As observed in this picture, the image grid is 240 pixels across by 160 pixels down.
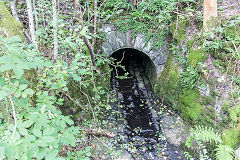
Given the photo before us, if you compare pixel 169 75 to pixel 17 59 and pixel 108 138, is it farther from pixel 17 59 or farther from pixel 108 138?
pixel 17 59

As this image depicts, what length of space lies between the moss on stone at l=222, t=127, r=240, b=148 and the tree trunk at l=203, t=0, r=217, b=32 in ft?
8.29

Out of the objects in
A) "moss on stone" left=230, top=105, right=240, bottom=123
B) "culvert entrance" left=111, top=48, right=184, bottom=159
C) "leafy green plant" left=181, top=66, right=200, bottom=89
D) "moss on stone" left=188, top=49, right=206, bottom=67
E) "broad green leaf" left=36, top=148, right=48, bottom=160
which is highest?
"moss on stone" left=188, top=49, right=206, bottom=67

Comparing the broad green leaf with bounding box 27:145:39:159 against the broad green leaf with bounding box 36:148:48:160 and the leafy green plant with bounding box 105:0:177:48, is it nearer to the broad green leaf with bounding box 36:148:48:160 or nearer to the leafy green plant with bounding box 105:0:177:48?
the broad green leaf with bounding box 36:148:48:160

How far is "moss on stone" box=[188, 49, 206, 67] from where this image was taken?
180 inches

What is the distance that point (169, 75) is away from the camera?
5.72 metres

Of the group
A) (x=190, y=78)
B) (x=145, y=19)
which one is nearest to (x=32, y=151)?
(x=190, y=78)

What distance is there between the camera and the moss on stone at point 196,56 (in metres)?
4.57

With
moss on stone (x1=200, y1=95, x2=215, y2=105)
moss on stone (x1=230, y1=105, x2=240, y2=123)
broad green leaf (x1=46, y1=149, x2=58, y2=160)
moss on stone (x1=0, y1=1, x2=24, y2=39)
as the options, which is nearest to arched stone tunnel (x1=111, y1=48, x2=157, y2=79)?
moss on stone (x1=200, y1=95, x2=215, y2=105)

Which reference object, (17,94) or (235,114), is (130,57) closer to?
(235,114)

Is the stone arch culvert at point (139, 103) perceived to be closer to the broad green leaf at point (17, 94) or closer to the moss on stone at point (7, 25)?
the moss on stone at point (7, 25)

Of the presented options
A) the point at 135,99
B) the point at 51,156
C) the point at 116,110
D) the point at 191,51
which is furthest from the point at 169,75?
the point at 51,156

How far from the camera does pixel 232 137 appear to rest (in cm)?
374

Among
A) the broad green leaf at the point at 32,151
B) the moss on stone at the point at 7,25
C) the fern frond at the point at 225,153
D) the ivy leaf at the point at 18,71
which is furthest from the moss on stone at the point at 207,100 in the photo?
the moss on stone at the point at 7,25

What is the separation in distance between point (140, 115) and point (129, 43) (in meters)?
2.57
